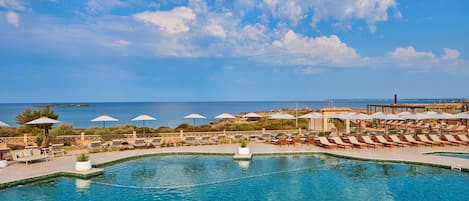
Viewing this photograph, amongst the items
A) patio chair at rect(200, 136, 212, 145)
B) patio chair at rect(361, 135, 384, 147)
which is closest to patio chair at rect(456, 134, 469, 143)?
patio chair at rect(361, 135, 384, 147)

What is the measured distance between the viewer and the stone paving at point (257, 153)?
37.4 feet

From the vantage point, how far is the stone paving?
11.4 meters

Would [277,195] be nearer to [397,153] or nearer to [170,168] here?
[170,168]

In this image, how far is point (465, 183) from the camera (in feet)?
33.5

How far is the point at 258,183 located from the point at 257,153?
183 inches

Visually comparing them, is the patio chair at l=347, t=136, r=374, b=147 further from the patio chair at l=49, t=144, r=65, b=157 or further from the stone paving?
the patio chair at l=49, t=144, r=65, b=157

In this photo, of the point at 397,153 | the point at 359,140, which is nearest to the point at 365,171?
the point at 397,153

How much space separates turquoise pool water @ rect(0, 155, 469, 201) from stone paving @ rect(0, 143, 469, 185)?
2.19 feet

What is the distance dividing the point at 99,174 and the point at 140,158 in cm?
331

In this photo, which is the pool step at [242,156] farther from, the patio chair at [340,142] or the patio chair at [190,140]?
the patio chair at [340,142]

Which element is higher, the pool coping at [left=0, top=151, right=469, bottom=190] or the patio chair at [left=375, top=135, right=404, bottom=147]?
the patio chair at [left=375, top=135, right=404, bottom=147]

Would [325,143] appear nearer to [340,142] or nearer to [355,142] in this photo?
[340,142]

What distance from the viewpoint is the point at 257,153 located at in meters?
15.1

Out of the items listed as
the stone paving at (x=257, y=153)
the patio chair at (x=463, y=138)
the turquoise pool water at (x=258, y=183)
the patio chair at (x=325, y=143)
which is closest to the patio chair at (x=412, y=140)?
the stone paving at (x=257, y=153)
